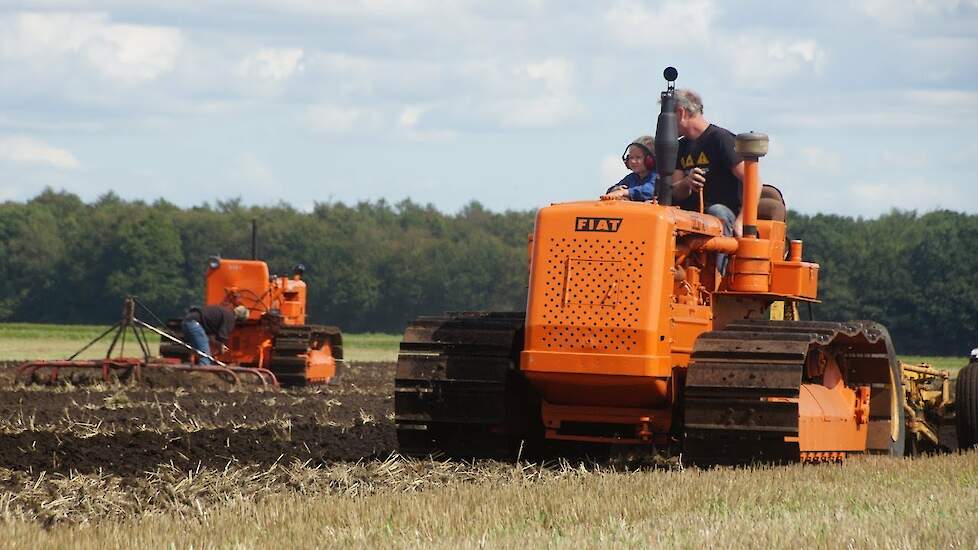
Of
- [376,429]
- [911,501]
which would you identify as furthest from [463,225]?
[911,501]

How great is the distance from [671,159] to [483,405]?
87.2 inches

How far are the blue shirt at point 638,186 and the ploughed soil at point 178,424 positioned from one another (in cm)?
275

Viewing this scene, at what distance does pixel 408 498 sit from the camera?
9781mm

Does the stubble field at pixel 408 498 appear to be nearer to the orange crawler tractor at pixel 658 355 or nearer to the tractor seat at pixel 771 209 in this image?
the orange crawler tractor at pixel 658 355

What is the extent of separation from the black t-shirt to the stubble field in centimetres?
225

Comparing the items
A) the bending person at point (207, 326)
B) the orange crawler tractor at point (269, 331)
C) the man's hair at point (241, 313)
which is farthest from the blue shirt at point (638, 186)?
the man's hair at point (241, 313)

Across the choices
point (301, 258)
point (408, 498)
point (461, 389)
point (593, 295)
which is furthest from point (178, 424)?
point (301, 258)

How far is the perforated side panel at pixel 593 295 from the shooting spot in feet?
37.8

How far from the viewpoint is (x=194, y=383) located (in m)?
23.8

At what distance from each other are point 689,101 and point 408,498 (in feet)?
15.8

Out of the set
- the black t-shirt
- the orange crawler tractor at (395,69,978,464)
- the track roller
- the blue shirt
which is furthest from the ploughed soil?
the black t-shirt

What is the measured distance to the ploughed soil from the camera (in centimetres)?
1285

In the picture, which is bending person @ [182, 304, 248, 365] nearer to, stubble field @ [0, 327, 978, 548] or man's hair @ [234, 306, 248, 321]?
man's hair @ [234, 306, 248, 321]

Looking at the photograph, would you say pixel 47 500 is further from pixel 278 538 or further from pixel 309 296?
pixel 309 296
